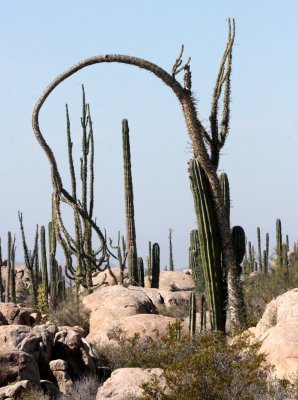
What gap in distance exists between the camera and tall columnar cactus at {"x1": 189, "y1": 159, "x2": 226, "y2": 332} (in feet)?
51.2

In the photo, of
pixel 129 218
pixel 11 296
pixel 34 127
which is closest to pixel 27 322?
pixel 129 218

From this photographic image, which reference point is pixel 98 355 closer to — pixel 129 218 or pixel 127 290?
pixel 127 290

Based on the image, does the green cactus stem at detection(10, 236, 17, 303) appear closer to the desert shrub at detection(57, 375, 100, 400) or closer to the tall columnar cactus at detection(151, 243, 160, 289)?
the tall columnar cactus at detection(151, 243, 160, 289)

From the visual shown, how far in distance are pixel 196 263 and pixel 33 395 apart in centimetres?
1859

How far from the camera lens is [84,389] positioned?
14.2 m

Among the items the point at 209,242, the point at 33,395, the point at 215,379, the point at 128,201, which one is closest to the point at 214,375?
the point at 215,379

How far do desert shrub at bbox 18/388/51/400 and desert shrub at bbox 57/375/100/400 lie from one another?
0.45m

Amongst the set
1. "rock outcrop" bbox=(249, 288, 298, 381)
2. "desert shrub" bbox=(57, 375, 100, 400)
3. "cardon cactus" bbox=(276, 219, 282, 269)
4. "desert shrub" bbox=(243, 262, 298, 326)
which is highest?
"cardon cactus" bbox=(276, 219, 282, 269)

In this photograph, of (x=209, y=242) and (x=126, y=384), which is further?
(x=209, y=242)

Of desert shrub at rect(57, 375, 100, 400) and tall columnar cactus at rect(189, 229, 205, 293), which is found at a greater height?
tall columnar cactus at rect(189, 229, 205, 293)

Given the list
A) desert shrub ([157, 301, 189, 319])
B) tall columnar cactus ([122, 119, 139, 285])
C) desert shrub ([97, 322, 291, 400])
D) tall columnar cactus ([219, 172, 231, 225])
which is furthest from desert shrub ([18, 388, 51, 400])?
tall columnar cactus ([122, 119, 139, 285])

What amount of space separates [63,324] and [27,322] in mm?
1662

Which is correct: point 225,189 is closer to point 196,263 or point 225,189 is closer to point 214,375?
point 214,375

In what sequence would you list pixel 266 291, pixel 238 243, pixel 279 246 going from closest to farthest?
pixel 238 243 → pixel 266 291 → pixel 279 246
